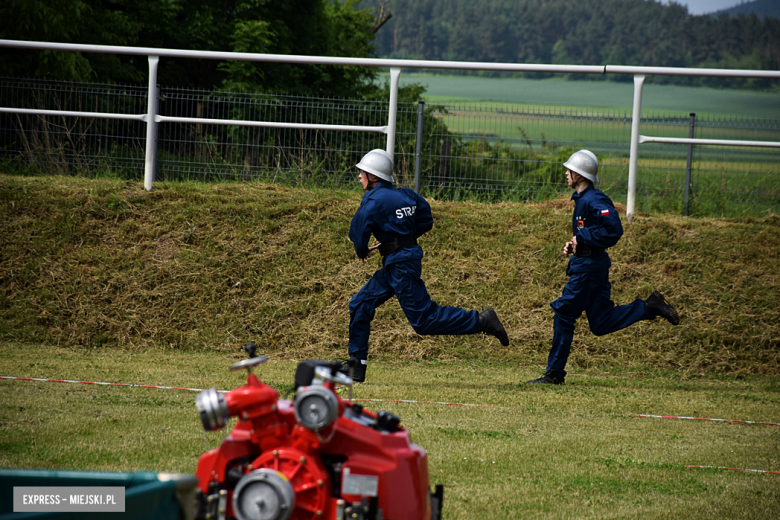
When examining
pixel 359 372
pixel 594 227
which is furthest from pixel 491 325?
pixel 594 227

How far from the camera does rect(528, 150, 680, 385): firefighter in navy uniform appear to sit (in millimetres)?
7316

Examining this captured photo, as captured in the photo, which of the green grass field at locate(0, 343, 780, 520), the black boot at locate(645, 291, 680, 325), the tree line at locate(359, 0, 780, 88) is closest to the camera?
the green grass field at locate(0, 343, 780, 520)

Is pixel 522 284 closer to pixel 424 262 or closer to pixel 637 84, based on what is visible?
pixel 424 262

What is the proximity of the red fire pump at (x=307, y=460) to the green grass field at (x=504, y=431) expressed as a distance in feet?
3.31

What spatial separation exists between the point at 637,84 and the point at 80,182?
7.96 metres

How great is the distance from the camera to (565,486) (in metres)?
4.43

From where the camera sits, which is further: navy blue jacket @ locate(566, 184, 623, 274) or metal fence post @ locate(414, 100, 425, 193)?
metal fence post @ locate(414, 100, 425, 193)

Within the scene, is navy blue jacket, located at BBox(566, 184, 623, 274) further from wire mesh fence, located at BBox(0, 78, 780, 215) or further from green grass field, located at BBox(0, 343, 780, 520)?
wire mesh fence, located at BBox(0, 78, 780, 215)

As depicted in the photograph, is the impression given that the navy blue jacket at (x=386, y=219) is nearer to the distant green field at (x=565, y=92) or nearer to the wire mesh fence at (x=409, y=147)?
the wire mesh fence at (x=409, y=147)

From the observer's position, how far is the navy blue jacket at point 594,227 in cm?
716

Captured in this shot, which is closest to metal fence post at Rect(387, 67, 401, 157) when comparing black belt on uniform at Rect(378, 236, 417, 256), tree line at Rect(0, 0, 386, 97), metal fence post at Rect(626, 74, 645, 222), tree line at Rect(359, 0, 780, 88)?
metal fence post at Rect(626, 74, 645, 222)

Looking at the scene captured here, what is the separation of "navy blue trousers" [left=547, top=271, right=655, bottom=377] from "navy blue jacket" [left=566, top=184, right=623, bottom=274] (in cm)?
10

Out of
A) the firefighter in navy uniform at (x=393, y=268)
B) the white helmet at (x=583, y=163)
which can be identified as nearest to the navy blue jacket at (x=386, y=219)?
the firefighter in navy uniform at (x=393, y=268)

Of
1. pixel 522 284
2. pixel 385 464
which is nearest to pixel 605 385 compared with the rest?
pixel 522 284
